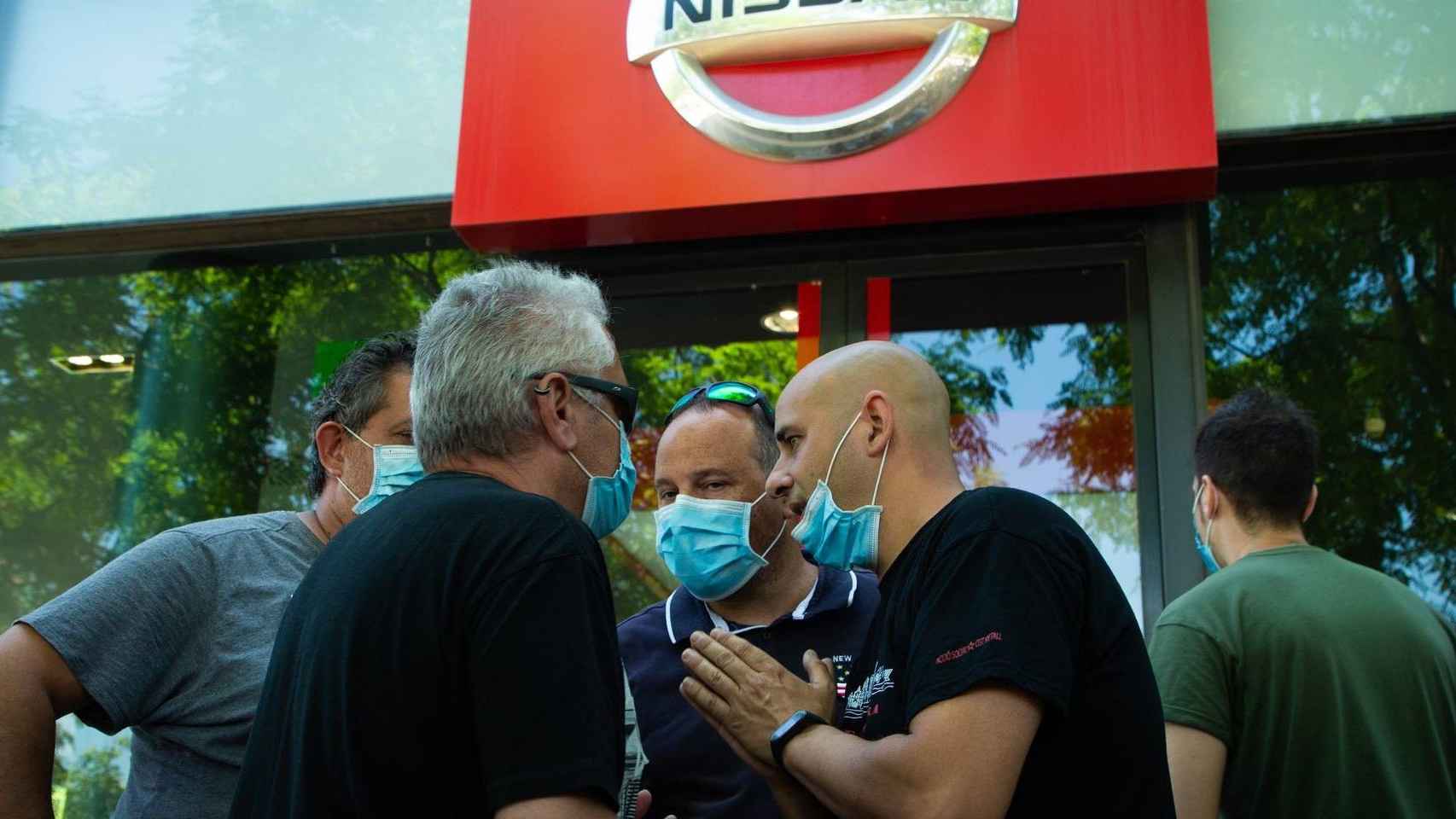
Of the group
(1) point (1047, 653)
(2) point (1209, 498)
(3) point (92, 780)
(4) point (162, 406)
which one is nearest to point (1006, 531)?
(1) point (1047, 653)

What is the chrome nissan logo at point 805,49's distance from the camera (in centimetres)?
471

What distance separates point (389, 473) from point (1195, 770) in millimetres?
2031

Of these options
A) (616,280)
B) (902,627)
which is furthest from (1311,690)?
(616,280)

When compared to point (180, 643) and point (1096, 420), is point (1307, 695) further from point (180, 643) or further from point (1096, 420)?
point (180, 643)

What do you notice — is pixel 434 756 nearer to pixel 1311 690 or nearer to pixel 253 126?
pixel 1311 690

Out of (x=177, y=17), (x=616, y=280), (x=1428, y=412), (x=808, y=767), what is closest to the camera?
(x=808, y=767)

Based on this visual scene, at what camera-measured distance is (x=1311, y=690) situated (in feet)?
10.6

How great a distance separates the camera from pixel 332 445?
334cm

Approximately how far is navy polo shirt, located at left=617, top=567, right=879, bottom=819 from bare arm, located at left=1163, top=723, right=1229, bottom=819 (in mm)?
780

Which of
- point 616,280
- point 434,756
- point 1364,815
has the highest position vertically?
point 616,280

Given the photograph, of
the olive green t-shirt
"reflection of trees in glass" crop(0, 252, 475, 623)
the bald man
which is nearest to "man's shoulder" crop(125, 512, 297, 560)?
the bald man

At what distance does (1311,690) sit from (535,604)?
7.17ft

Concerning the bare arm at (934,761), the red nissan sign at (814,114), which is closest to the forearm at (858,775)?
the bare arm at (934,761)

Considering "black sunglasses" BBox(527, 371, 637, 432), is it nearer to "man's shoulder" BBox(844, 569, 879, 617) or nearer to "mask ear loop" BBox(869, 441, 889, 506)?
"mask ear loop" BBox(869, 441, 889, 506)
